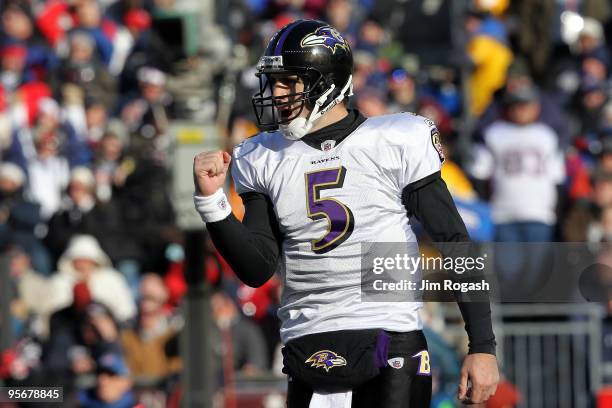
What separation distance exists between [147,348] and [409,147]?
6.16 meters

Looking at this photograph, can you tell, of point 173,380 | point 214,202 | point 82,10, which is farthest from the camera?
point 82,10

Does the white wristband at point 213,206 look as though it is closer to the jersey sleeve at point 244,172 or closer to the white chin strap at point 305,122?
the jersey sleeve at point 244,172

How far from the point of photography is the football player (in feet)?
17.2

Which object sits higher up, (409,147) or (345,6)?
(345,6)

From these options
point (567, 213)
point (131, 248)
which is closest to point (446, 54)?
point (567, 213)

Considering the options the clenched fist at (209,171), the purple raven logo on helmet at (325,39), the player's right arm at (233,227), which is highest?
the purple raven logo on helmet at (325,39)

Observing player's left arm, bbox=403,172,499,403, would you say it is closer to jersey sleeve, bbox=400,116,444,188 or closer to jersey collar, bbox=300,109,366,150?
jersey sleeve, bbox=400,116,444,188

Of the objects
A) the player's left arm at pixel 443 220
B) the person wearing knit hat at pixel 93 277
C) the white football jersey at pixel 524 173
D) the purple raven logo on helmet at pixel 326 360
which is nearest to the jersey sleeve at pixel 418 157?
the player's left arm at pixel 443 220

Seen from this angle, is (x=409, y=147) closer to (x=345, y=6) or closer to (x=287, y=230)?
(x=287, y=230)

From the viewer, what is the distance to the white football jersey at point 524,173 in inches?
465

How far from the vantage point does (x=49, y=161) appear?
1316 centimetres

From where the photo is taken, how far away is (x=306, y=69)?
554cm

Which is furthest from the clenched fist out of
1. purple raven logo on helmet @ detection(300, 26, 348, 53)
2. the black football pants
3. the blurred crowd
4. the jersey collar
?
the blurred crowd

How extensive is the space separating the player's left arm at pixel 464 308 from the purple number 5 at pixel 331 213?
258 millimetres
